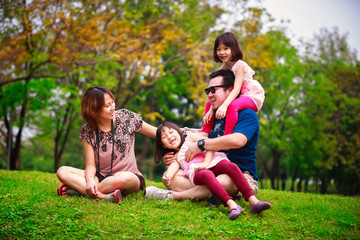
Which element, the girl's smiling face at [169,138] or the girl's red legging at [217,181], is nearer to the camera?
the girl's red legging at [217,181]

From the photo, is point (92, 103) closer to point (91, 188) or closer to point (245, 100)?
point (91, 188)

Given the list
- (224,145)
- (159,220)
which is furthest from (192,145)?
(159,220)

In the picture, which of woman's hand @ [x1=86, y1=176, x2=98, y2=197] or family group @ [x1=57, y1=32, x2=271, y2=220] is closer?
family group @ [x1=57, y1=32, x2=271, y2=220]

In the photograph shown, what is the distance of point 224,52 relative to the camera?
487 cm

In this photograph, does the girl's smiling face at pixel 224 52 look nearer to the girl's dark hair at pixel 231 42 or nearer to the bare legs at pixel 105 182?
the girl's dark hair at pixel 231 42

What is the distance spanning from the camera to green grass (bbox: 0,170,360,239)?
3656 millimetres

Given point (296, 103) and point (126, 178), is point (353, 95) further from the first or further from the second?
point (126, 178)

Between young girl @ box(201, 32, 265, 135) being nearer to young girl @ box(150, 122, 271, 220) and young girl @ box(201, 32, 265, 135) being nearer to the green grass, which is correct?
young girl @ box(150, 122, 271, 220)

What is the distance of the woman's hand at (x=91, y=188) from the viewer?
4.71 meters

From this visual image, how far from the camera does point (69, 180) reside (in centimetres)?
496

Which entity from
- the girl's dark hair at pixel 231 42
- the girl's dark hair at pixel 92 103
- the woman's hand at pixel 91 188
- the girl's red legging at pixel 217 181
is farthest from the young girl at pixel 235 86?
the woman's hand at pixel 91 188

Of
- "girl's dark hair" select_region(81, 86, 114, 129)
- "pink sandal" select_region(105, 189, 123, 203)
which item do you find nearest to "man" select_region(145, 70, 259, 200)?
"pink sandal" select_region(105, 189, 123, 203)

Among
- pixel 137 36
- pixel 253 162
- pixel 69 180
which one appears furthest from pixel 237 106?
pixel 137 36

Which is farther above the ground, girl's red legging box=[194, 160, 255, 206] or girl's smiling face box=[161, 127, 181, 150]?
girl's smiling face box=[161, 127, 181, 150]
